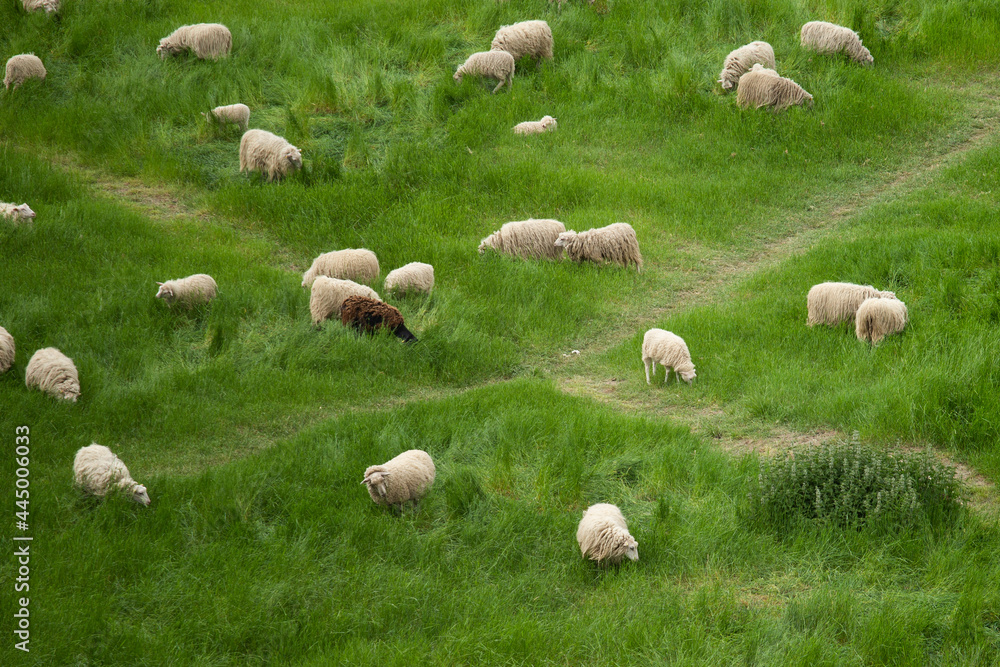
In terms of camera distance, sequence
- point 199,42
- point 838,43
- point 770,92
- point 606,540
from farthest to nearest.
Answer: point 199,42 → point 838,43 → point 770,92 → point 606,540

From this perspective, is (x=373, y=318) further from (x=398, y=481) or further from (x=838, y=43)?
(x=838, y=43)

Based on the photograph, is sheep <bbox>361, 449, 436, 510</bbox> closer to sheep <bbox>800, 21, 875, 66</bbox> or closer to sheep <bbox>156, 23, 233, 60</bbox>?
sheep <bbox>156, 23, 233, 60</bbox>

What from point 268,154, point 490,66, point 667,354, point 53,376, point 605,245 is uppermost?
point 490,66

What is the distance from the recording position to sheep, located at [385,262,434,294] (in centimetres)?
1002

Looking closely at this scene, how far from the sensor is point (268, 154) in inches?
512

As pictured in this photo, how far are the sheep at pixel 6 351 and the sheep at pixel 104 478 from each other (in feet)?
6.82

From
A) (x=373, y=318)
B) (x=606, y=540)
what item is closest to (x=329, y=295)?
(x=373, y=318)

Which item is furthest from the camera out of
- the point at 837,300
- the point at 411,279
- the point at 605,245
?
the point at 605,245

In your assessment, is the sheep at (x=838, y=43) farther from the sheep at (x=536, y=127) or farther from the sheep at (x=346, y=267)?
the sheep at (x=346, y=267)

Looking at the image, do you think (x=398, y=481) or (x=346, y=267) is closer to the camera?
(x=398, y=481)

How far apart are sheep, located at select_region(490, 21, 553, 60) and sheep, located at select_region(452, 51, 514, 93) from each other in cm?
54

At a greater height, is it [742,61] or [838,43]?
[838,43]

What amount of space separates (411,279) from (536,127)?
207 inches

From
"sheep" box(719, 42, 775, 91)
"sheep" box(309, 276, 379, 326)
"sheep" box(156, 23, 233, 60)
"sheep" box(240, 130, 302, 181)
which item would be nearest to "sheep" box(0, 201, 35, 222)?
"sheep" box(240, 130, 302, 181)
